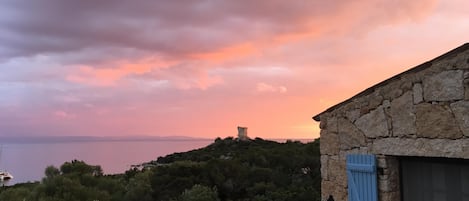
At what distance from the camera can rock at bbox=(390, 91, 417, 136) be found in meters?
3.71

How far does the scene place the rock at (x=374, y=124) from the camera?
4.03 metres

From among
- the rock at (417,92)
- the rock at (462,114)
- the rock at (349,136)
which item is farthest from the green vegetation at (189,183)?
the rock at (462,114)

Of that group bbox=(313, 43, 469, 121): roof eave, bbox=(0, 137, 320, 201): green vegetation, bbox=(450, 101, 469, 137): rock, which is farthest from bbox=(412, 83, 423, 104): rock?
bbox=(0, 137, 320, 201): green vegetation

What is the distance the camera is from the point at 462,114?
327 centimetres

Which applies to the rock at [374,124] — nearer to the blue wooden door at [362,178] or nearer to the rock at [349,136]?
the rock at [349,136]

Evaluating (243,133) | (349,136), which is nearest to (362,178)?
(349,136)

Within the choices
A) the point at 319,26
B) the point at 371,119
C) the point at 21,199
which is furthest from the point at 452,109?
the point at 21,199

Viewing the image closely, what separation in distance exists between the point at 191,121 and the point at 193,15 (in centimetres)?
1506

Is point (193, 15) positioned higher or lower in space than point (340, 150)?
higher

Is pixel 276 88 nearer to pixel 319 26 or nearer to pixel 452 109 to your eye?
pixel 319 26

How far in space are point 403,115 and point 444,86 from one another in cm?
50

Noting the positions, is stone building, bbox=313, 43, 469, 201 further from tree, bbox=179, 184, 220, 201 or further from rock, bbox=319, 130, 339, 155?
tree, bbox=179, 184, 220, 201

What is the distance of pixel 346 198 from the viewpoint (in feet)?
15.1

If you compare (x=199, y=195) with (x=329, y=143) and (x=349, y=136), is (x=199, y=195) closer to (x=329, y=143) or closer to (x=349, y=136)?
(x=329, y=143)
